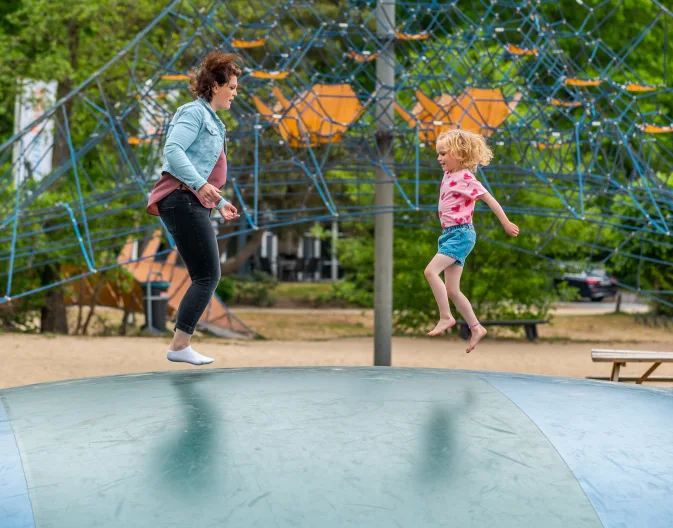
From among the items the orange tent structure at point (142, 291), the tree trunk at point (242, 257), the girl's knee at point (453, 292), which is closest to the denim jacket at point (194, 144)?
the girl's knee at point (453, 292)

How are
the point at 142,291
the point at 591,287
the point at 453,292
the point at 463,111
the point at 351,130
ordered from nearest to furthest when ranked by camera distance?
the point at 453,292 < the point at 463,111 < the point at 351,130 < the point at 142,291 < the point at 591,287

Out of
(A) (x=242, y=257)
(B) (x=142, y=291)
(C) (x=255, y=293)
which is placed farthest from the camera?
(C) (x=255, y=293)

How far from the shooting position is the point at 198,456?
6.89 ft

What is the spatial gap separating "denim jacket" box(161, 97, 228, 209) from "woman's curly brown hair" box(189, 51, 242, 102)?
0.17ft

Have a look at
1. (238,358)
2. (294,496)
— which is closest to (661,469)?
(294,496)

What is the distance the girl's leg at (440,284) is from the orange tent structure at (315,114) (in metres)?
6.18

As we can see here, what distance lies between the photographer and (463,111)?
11328mm

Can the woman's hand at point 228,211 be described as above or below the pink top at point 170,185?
below

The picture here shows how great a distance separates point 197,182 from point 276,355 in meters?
9.51

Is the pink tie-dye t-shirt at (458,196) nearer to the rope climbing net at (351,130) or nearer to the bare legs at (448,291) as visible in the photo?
the bare legs at (448,291)

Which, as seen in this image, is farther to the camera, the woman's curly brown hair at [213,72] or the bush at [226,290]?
the bush at [226,290]

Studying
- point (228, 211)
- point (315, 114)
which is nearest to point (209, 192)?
point (228, 211)

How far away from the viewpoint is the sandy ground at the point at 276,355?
11.3 m

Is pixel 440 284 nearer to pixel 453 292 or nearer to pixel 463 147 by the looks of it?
pixel 453 292
